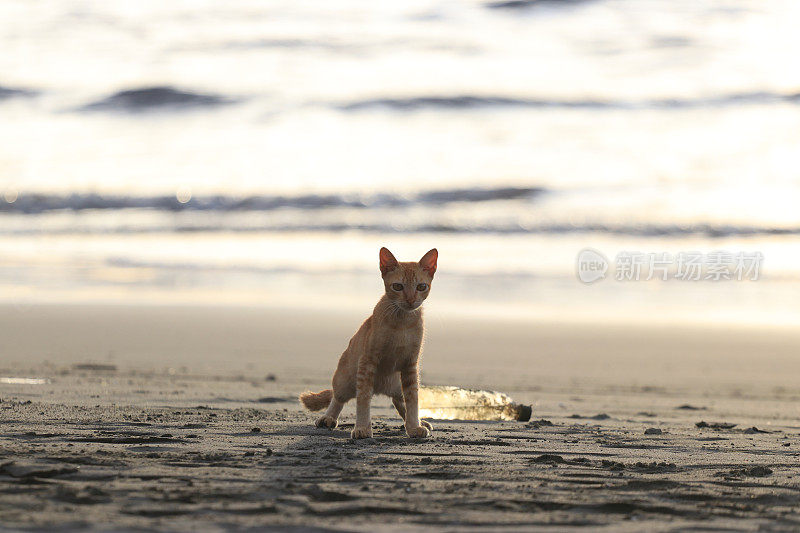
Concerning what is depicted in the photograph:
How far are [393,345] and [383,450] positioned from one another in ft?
2.98

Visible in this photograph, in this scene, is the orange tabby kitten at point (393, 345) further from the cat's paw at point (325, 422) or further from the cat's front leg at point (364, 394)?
the cat's paw at point (325, 422)

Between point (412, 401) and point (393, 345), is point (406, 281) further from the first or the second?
point (412, 401)

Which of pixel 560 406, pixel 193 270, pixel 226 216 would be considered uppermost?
pixel 226 216

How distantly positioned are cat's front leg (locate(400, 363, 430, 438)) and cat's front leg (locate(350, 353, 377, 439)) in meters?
0.23

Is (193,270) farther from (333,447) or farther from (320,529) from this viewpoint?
(320,529)

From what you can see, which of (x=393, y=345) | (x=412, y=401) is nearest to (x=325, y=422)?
(x=412, y=401)

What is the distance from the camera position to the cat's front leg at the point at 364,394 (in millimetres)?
6363

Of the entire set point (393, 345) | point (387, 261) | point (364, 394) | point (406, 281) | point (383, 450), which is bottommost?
point (383, 450)

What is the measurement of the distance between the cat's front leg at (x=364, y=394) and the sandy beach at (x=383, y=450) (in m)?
0.12

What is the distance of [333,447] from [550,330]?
12.3 m

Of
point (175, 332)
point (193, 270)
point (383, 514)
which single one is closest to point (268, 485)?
point (383, 514)

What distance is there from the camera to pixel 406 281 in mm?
6441

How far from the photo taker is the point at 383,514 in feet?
13.2

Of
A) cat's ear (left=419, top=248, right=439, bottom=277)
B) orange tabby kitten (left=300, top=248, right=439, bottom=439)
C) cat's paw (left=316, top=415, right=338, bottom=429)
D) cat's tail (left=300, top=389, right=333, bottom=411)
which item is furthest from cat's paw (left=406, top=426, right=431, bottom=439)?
cat's ear (left=419, top=248, right=439, bottom=277)
